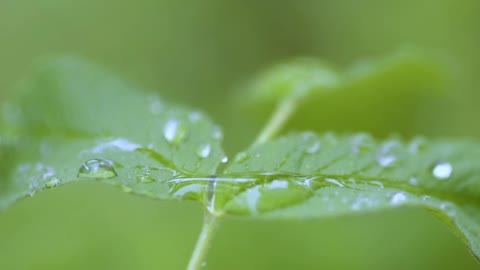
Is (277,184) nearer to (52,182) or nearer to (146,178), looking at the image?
(146,178)

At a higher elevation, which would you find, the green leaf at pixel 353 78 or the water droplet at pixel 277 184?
the green leaf at pixel 353 78

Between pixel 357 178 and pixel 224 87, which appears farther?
pixel 224 87

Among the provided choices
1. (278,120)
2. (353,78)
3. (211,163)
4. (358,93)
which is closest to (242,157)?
(211,163)

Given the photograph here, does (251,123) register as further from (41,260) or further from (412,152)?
(412,152)

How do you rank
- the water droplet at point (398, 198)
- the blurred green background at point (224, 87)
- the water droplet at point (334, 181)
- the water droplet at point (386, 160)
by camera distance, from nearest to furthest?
the water droplet at point (398, 198)
the water droplet at point (334, 181)
the water droplet at point (386, 160)
the blurred green background at point (224, 87)

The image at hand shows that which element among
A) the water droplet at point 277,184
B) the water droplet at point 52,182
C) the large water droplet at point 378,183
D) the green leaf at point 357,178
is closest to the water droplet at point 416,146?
the green leaf at point 357,178

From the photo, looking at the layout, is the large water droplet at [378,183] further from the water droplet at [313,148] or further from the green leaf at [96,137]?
the green leaf at [96,137]

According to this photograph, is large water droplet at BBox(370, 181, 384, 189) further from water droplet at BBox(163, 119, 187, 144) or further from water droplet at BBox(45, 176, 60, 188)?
water droplet at BBox(45, 176, 60, 188)

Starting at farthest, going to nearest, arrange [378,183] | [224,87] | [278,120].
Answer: [224,87] → [278,120] → [378,183]
